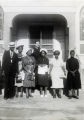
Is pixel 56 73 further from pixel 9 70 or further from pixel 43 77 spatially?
pixel 9 70

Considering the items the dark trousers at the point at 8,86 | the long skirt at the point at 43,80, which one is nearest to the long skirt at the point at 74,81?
the long skirt at the point at 43,80

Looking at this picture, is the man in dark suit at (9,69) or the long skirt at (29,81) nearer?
the man in dark suit at (9,69)

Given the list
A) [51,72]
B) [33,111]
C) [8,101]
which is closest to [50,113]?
[33,111]

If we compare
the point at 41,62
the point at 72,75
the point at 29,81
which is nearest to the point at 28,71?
the point at 29,81

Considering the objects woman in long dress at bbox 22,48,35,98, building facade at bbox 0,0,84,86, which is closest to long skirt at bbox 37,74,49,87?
woman in long dress at bbox 22,48,35,98

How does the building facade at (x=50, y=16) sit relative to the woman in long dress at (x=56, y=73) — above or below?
above

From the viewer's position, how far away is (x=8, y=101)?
9797 millimetres

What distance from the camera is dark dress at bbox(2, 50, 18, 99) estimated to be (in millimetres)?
10078

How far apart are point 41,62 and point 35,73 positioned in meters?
0.42

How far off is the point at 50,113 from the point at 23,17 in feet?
20.7

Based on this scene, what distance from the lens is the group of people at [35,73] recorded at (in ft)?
33.3

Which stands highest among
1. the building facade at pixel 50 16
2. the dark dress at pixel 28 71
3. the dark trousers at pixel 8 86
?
the building facade at pixel 50 16

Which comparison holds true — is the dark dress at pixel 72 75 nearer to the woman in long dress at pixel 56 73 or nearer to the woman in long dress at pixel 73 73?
the woman in long dress at pixel 73 73

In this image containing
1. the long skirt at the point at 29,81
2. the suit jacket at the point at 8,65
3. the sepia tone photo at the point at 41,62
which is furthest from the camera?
the long skirt at the point at 29,81
